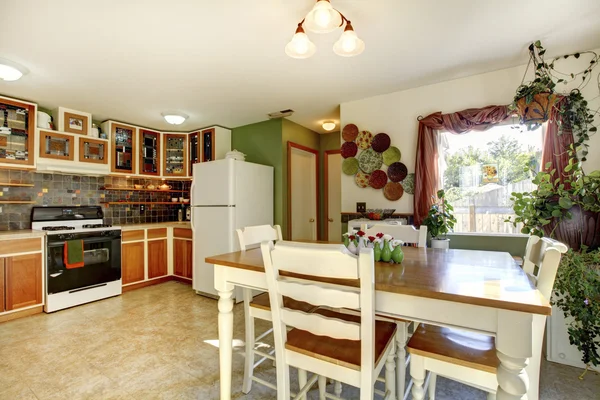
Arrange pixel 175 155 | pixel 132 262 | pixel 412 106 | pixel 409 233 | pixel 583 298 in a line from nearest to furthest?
pixel 583 298 < pixel 409 233 < pixel 412 106 < pixel 132 262 < pixel 175 155

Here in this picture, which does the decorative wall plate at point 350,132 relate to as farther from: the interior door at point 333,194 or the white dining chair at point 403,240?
the white dining chair at point 403,240

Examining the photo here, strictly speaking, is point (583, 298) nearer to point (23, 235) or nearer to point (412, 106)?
point (412, 106)

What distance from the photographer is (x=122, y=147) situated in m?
4.13

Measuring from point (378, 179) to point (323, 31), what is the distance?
189 centimetres

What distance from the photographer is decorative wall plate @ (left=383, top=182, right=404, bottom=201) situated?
10.2 ft

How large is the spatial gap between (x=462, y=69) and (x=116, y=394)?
12.3ft

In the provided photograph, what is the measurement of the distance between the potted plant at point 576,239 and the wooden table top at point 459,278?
0.70 metres

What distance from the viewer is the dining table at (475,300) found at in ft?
2.95

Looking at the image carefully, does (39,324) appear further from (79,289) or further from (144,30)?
(144,30)

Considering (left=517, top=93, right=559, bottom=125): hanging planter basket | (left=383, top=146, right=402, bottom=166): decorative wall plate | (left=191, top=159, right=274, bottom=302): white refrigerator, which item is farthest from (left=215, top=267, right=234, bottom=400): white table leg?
(left=517, top=93, right=559, bottom=125): hanging planter basket

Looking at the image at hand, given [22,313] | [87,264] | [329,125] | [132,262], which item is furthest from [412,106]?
[22,313]

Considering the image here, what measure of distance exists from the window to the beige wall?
11.5 inches

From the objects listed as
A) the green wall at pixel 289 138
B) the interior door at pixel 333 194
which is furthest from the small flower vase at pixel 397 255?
the interior door at pixel 333 194

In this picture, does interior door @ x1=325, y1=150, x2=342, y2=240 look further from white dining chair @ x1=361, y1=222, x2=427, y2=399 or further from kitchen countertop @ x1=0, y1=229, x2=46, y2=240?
kitchen countertop @ x1=0, y1=229, x2=46, y2=240
